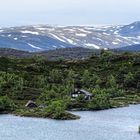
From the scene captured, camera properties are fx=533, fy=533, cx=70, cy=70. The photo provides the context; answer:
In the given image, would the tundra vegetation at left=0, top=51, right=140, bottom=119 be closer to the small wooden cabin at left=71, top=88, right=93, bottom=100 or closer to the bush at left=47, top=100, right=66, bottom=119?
the bush at left=47, top=100, right=66, bottom=119

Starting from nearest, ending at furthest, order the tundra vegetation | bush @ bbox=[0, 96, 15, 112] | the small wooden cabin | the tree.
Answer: the tundra vegetation
bush @ bbox=[0, 96, 15, 112]
the small wooden cabin
the tree

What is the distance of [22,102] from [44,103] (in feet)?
24.2

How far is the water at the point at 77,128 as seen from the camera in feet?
317

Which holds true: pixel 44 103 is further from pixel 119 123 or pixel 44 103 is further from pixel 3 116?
pixel 119 123

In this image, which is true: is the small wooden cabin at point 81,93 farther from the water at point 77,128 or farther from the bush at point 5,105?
the bush at point 5,105

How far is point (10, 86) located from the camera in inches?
6658

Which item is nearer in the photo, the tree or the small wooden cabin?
the small wooden cabin

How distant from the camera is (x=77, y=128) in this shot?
107938 mm

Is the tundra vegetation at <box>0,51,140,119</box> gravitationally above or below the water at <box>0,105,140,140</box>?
below

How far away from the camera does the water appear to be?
96688 mm

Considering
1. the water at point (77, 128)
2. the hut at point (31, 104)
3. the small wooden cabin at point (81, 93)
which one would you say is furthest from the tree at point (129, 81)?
the water at point (77, 128)

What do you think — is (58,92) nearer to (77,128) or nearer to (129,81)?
(129,81)

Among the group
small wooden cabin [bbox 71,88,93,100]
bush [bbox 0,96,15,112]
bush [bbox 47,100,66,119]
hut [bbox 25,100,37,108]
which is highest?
bush [bbox 47,100,66,119]

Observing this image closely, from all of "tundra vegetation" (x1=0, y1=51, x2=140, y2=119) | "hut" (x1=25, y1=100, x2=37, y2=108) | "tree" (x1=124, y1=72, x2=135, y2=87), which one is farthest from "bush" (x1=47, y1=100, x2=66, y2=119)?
"tree" (x1=124, y1=72, x2=135, y2=87)
